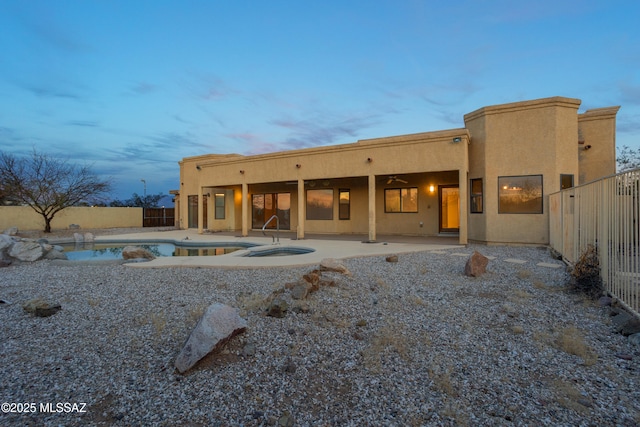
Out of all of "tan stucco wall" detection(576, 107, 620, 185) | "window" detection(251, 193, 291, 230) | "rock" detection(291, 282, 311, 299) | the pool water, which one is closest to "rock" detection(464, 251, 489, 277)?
"rock" detection(291, 282, 311, 299)

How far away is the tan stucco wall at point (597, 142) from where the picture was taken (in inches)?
458

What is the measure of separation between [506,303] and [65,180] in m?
23.1

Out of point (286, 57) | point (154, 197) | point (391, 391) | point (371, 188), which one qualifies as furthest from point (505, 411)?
point (154, 197)

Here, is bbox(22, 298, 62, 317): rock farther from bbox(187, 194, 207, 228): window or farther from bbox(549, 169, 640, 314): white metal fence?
bbox(187, 194, 207, 228): window

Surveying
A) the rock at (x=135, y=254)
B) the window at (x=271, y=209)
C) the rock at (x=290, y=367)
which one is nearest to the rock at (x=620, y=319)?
the rock at (x=290, y=367)

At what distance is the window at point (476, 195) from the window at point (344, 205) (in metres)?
5.80

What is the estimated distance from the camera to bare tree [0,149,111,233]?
17594mm

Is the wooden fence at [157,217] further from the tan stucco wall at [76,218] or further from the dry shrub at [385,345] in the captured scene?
the dry shrub at [385,345]

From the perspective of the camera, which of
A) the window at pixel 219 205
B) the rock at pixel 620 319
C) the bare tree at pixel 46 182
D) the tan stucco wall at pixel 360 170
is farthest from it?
the window at pixel 219 205

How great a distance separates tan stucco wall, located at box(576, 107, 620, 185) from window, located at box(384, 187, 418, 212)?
6055 mm

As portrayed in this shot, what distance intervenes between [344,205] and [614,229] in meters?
11.8

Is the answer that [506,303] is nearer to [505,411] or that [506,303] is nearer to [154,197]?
[505,411]

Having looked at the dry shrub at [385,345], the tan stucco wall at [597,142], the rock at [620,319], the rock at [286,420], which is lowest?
the rock at [286,420]

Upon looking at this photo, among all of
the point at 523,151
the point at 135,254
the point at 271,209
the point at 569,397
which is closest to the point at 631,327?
the point at 569,397
